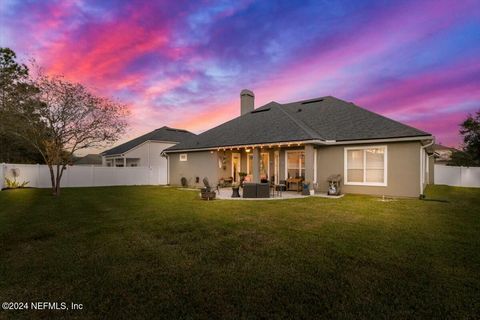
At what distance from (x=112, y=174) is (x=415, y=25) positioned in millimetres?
23833

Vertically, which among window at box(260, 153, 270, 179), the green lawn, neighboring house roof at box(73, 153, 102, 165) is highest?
neighboring house roof at box(73, 153, 102, 165)

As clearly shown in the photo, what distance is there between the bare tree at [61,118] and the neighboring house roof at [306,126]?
6092 millimetres

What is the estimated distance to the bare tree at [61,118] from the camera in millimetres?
13383

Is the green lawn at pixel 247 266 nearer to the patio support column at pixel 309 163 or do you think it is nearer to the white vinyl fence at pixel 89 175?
the patio support column at pixel 309 163

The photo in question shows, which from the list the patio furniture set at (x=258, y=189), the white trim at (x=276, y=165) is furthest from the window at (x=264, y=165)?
the patio furniture set at (x=258, y=189)

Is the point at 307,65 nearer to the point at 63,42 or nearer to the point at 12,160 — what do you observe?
→ the point at 63,42

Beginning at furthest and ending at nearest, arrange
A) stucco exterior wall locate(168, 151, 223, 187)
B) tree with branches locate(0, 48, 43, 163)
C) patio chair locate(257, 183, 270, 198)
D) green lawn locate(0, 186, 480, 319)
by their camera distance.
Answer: tree with branches locate(0, 48, 43, 163) → stucco exterior wall locate(168, 151, 223, 187) → patio chair locate(257, 183, 270, 198) → green lawn locate(0, 186, 480, 319)

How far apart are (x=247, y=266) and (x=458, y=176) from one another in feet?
81.8

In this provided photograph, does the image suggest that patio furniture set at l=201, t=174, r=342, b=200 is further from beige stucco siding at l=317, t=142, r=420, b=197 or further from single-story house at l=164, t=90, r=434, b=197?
beige stucco siding at l=317, t=142, r=420, b=197

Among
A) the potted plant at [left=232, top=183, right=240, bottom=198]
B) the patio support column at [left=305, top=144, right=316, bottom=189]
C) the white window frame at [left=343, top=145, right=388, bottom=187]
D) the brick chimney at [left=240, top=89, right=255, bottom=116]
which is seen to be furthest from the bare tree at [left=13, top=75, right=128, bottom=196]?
the white window frame at [left=343, top=145, right=388, bottom=187]

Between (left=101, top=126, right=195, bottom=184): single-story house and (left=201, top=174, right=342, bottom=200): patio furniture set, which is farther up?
(left=101, top=126, right=195, bottom=184): single-story house

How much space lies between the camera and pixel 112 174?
71.7 feet

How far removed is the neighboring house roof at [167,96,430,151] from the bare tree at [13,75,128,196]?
609 cm

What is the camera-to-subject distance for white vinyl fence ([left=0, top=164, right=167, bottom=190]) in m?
17.7
